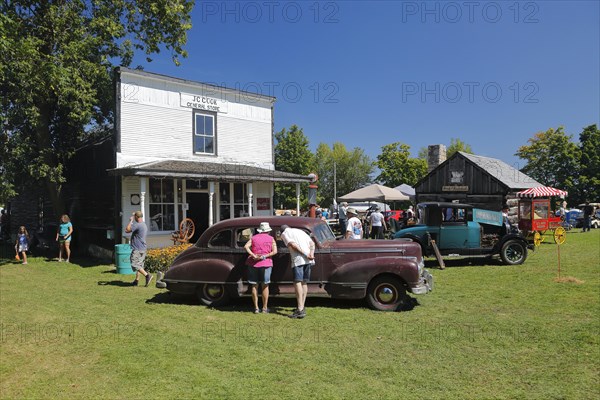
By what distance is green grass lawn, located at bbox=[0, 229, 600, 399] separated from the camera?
447 cm

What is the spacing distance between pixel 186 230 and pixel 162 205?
1370 millimetres

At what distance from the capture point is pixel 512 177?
23.7 m

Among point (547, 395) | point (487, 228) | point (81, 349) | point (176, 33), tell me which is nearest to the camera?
point (547, 395)

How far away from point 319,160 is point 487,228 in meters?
49.2

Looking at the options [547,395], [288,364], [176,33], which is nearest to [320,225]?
[288,364]

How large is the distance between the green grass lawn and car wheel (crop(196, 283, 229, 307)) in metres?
0.20

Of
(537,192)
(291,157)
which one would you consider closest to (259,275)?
(537,192)

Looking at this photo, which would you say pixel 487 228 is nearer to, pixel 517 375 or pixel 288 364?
pixel 517 375

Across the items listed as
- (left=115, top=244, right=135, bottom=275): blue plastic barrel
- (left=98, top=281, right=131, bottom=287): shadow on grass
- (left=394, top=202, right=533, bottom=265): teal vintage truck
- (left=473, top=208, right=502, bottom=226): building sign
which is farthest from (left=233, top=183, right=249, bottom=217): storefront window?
(left=473, top=208, right=502, bottom=226): building sign

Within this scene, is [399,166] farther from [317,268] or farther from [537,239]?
[317,268]

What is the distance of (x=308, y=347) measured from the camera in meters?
5.71

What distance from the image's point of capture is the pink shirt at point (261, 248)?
7.46m

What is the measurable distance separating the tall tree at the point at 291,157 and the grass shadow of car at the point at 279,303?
38.3 m

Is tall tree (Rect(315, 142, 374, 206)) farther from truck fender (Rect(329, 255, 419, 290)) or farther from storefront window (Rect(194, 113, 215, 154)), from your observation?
truck fender (Rect(329, 255, 419, 290))
